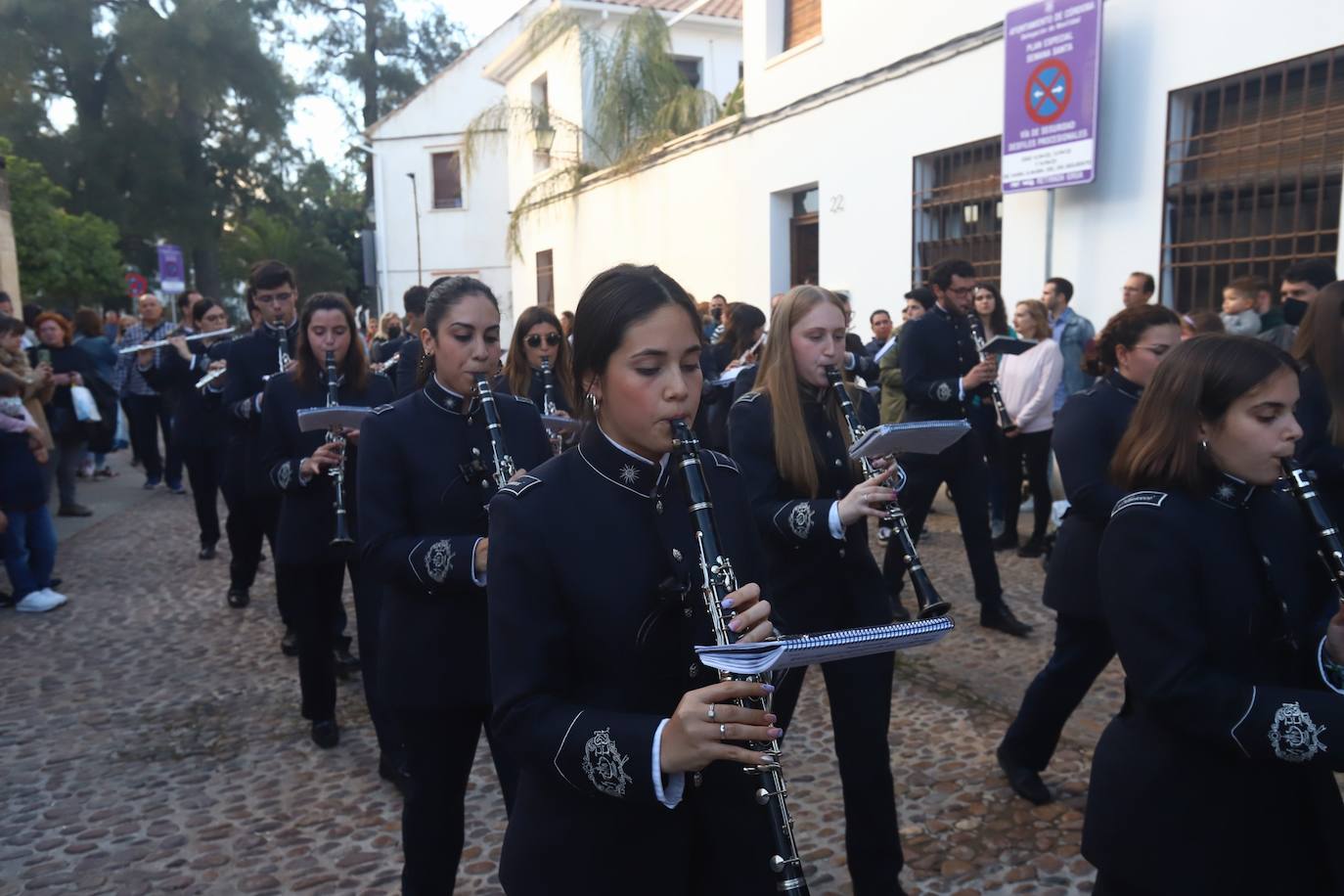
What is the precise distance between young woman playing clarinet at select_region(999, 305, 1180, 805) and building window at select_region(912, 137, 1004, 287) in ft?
21.5

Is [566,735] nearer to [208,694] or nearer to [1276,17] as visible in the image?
[208,694]

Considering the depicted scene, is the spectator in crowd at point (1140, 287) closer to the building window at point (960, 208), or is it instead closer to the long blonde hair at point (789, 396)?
the building window at point (960, 208)

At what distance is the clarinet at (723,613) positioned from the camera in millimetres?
1744

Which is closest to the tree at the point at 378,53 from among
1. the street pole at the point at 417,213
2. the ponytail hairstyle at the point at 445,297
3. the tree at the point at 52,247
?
the street pole at the point at 417,213

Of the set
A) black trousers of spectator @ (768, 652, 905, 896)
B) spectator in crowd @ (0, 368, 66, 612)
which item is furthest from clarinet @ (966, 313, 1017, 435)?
spectator in crowd @ (0, 368, 66, 612)

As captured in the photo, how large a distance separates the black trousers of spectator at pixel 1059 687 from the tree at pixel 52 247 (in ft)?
62.8

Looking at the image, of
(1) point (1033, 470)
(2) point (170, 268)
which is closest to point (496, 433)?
(1) point (1033, 470)

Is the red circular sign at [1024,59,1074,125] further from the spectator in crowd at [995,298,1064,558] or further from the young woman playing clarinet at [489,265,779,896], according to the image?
the young woman playing clarinet at [489,265,779,896]

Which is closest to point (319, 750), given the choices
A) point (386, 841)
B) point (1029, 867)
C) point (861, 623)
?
point (386, 841)

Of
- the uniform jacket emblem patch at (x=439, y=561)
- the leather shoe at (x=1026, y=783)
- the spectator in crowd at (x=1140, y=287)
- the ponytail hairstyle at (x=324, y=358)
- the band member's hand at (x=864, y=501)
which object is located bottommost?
the leather shoe at (x=1026, y=783)

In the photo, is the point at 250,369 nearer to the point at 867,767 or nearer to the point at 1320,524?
the point at 867,767

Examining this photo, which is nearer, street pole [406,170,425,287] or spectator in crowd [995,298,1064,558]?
spectator in crowd [995,298,1064,558]

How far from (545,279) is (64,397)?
A: 43.9ft

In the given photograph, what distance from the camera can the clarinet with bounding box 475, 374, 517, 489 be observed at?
297 centimetres
